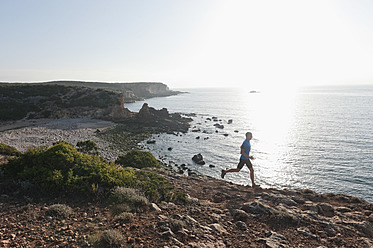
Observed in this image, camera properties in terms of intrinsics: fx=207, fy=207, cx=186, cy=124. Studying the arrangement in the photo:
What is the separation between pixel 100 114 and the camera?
49.2 meters

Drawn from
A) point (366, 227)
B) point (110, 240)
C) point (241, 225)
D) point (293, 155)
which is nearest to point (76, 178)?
point (110, 240)

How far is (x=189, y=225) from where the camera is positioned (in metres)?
6.13

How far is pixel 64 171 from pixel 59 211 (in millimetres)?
2442

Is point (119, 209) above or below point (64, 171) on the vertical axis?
below

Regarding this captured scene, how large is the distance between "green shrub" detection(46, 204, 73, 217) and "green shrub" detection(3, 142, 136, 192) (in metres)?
1.11

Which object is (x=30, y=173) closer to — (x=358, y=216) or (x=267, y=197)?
(x=267, y=197)

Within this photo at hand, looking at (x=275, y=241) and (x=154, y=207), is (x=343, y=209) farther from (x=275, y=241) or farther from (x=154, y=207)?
(x=154, y=207)

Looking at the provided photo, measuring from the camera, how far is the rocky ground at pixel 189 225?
16.5 feet

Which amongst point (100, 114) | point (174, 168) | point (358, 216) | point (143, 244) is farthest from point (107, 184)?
point (100, 114)

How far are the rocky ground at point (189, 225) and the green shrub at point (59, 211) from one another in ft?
0.30

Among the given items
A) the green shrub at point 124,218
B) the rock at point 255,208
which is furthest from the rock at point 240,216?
the green shrub at point 124,218

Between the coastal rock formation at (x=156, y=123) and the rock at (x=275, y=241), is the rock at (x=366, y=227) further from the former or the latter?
the coastal rock formation at (x=156, y=123)

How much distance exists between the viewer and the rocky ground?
5023mm

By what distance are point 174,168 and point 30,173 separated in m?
17.0
